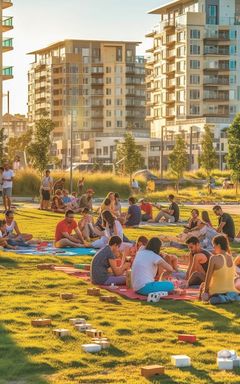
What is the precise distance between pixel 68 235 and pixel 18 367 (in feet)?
50.2

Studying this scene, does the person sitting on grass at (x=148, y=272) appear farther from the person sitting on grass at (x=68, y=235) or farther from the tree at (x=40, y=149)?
the tree at (x=40, y=149)

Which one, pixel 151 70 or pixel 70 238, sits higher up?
pixel 151 70

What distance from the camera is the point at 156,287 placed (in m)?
17.9

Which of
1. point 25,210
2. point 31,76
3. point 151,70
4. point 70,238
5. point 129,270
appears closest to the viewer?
point 129,270

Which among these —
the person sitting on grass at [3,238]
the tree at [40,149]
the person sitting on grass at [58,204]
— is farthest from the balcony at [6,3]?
the person sitting on grass at [3,238]

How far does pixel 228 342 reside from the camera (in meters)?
13.6

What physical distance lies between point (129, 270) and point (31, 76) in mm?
172146

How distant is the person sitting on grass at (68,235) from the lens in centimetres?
2698

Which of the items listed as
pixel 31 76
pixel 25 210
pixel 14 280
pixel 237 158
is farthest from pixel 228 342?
pixel 31 76

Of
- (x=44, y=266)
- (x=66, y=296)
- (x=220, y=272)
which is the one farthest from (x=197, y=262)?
(x=44, y=266)

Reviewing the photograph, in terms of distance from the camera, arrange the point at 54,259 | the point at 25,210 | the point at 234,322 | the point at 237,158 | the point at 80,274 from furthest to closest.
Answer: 1. the point at 237,158
2. the point at 25,210
3. the point at 54,259
4. the point at 80,274
5. the point at 234,322

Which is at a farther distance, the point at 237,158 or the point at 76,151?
the point at 76,151

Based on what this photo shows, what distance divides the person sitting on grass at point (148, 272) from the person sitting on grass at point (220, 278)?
861 mm

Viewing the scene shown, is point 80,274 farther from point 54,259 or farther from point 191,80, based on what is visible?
point 191,80
